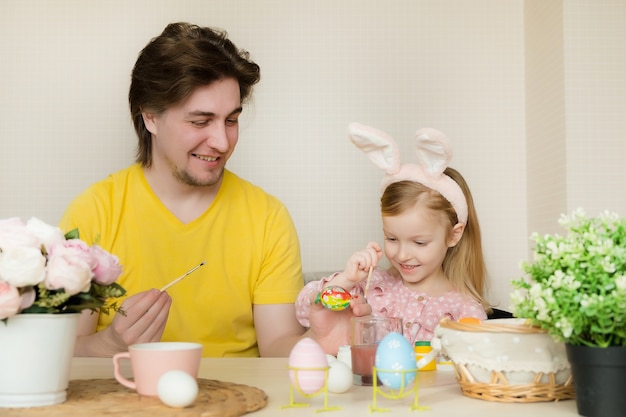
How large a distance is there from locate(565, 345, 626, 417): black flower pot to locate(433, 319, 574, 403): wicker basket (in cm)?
10

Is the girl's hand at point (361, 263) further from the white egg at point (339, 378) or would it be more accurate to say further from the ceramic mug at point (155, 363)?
the ceramic mug at point (155, 363)

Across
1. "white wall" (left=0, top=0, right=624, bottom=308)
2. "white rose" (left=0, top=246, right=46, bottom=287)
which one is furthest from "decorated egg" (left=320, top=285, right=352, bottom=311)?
"white wall" (left=0, top=0, right=624, bottom=308)

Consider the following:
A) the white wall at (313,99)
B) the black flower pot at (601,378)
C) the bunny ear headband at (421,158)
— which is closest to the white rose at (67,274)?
the black flower pot at (601,378)

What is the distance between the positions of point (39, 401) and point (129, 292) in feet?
4.09

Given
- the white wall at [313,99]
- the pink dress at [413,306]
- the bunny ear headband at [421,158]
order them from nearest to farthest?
the bunny ear headband at [421,158] → the pink dress at [413,306] → the white wall at [313,99]

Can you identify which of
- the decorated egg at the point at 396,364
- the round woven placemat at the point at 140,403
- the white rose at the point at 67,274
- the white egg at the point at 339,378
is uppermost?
the white rose at the point at 67,274

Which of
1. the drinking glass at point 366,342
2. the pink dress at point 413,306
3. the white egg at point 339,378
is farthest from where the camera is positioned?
the pink dress at point 413,306

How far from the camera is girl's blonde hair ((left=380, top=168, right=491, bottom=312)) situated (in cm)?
234

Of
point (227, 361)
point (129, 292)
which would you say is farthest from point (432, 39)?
point (227, 361)

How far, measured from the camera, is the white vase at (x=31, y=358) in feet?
3.60

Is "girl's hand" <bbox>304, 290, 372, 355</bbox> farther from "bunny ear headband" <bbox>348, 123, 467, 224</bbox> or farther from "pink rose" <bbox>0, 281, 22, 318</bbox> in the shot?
"pink rose" <bbox>0, 281, 22, 318</bbox>

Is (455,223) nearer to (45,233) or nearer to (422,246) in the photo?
(422,246)

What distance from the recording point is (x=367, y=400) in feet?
3.91

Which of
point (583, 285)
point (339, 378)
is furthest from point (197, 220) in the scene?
point (583, 285)
